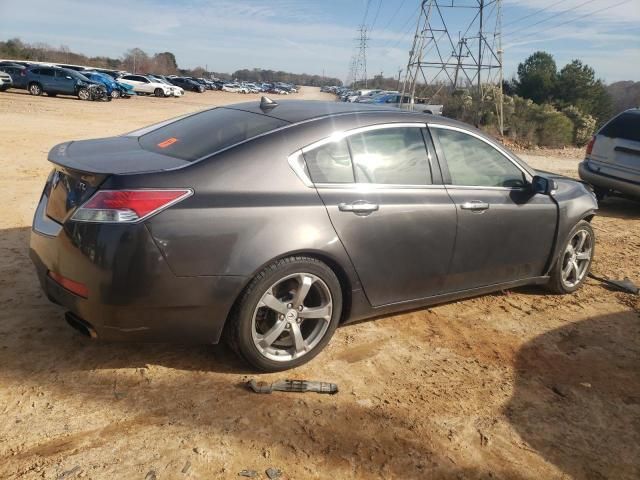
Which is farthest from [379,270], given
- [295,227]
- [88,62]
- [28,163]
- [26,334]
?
[88,62]

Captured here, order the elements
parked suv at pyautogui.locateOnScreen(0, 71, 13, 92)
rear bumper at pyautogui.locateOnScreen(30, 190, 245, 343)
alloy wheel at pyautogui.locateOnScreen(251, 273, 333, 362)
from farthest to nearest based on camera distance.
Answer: parked suv at pyautogui.locateOnScreen(0, 71, 13, 92)
alloy wheel at pyautogui.locateOnScreen(251, 273, 333, 362)
rear bumper at pyautogui.locateOnScreen(30, 190, 245, 343)

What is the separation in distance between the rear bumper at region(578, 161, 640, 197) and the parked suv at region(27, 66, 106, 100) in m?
26.7

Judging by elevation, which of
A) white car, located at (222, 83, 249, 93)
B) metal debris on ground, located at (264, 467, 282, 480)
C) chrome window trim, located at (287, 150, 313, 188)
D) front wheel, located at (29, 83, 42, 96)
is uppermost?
chrome window trim, located at (287, 150, 313, 188)

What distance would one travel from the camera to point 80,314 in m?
2.81

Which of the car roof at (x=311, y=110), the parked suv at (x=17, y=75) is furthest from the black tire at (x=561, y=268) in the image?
the parked suv at (x=17, y=75)

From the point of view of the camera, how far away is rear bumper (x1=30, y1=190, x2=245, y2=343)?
2637 mm

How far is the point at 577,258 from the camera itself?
4.89 metres

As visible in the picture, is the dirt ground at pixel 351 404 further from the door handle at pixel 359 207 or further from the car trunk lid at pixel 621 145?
the car trunk lid at pixel 621 145

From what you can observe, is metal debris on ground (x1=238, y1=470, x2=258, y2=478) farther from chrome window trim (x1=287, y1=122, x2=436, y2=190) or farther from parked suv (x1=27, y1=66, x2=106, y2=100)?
parked suv (x1=27, y1=66, x2=106, y2=100)

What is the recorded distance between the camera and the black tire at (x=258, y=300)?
9.57 feet

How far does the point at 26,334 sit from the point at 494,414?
292cm

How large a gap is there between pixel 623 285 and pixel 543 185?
1861mm

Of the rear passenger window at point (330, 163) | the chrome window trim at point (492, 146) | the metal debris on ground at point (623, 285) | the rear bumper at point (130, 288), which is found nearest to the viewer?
the rear bumper at point (130, 288)

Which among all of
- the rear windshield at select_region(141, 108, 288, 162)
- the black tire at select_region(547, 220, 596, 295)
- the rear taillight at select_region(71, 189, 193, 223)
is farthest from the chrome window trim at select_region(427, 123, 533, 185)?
the rear taillight at select_region(71, 189, 193, 223)
